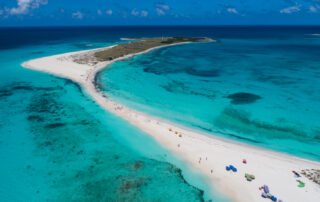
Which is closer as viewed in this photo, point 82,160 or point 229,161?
point 229,161

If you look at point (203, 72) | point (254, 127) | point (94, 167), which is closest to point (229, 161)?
point (254, 127)

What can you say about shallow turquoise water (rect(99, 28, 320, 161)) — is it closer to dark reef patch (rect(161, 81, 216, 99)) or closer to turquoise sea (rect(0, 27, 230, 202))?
dark reef patch (rect(161, 81, 216, 99))

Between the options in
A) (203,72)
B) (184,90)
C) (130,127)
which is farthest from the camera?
(203,72)

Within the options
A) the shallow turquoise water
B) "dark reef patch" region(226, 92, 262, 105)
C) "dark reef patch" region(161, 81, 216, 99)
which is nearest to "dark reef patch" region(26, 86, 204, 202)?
the shallow turquoise water

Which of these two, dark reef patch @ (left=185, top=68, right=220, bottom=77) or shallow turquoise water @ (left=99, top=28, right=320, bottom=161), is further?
dark reef patch @ (left=185, top=68, right=220, bottom=77)

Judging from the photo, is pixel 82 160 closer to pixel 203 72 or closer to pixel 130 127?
pixel 130 127

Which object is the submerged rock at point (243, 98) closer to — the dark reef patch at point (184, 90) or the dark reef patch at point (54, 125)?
the dark reef patch at point (184, 90)

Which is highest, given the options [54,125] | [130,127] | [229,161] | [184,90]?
[229,161]
